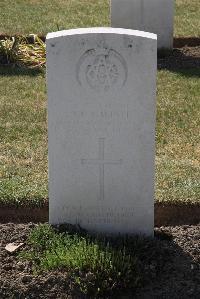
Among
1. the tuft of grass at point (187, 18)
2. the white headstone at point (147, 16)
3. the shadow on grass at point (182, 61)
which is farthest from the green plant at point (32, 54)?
the tuft of grass at point (187, 18)

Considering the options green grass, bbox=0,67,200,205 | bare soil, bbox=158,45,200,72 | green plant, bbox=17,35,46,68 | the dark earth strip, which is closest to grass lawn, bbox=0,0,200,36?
bare soil, bbox=158,45,200,72

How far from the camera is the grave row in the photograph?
4969mm

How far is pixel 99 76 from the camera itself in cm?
500

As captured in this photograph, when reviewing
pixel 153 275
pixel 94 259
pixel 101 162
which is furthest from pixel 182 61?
pixel 94 259

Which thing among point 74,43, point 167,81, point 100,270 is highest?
point 74,43

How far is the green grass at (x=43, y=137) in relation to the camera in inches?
248

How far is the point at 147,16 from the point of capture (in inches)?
443

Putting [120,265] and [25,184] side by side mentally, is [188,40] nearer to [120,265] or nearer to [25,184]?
[25,184]

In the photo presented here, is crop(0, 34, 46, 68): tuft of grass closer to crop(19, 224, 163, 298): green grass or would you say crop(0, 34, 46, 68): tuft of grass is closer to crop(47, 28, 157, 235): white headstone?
crop(47, 28, 157, 235): white headstone

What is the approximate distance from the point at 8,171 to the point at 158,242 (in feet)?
6.68

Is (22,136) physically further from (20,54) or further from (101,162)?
(20,54)

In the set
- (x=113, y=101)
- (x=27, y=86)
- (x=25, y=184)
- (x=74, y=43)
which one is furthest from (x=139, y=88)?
(x=27, y=86)

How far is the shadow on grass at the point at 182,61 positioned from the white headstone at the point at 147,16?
0.90ft

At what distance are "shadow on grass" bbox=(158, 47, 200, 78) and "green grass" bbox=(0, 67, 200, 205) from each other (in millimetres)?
59
